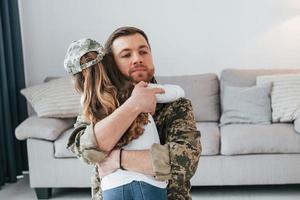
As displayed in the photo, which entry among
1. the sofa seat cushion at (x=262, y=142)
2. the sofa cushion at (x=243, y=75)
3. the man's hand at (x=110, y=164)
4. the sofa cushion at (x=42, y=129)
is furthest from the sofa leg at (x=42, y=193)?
the man's hand at (x=110, y=164)

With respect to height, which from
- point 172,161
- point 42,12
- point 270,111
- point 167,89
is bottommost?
point 270,111

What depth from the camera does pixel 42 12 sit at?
4312 mm

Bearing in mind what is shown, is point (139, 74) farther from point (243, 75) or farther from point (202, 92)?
point (243, 75)

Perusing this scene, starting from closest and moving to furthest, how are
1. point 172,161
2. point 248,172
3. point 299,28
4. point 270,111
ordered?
1. point 172,161
2. point 248,172
3. point 270,111
4. point 299,28

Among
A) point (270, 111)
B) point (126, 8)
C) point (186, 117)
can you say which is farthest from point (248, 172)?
point (186, 117)

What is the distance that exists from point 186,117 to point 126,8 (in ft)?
10.1

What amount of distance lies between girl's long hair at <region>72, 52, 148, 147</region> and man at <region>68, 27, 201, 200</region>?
2 centimetres

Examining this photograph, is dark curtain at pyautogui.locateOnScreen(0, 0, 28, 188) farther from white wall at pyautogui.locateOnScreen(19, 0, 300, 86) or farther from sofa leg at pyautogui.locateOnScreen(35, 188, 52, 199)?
sofa leg at pyautogui.locateOnScreen(35, 188, 52, 199)

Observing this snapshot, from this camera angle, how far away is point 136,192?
1220 mm

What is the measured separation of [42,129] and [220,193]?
1344 millimetres

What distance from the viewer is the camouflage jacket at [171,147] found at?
124 centimetres

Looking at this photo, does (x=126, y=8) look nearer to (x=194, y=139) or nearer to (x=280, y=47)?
(x=280, y=47)

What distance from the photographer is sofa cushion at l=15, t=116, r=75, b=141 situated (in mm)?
3449

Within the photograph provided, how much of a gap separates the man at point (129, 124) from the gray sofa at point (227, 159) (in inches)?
79.5
